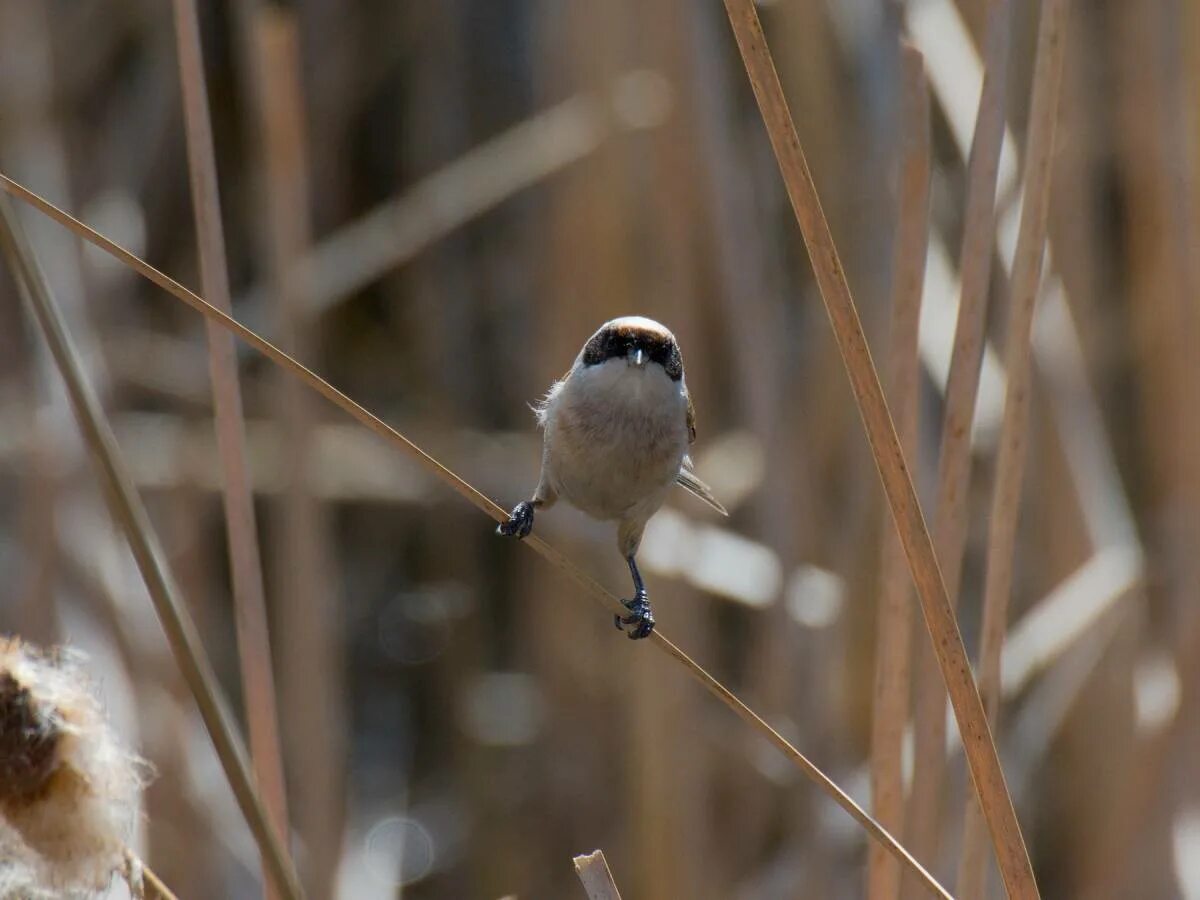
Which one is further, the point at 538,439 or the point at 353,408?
the point at 538,439

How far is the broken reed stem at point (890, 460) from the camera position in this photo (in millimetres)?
1014

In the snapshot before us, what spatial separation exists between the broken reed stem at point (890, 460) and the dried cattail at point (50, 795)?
631 millimetres

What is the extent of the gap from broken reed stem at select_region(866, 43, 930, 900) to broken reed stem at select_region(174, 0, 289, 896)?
2.04 ft

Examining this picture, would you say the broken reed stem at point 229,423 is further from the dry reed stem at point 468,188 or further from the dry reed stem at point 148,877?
the dry reed stem at point 468,188

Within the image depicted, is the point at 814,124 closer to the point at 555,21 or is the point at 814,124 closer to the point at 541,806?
the point at 555,21

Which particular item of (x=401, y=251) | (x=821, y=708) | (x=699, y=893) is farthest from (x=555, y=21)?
(x=699, y=893)

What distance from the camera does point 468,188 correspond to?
2656 mm

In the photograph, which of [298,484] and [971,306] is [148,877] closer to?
[971,306]

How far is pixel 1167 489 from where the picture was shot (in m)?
2.54

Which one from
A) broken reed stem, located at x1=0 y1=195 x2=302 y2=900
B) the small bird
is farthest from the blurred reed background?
broken reed stem, located at x1=0 y1=195 x2=302 y2=900

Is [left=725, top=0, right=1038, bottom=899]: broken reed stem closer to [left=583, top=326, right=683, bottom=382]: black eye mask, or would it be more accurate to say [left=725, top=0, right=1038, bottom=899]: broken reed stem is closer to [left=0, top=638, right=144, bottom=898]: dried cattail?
[left=0, top=638, right=144, bottom=898]: dried cattail

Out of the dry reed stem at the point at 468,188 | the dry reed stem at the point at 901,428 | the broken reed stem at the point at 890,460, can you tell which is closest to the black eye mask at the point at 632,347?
the dry reed stem at the point at 901,428

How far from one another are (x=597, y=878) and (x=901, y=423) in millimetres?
584

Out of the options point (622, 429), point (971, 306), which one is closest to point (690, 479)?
point (622, 429)
